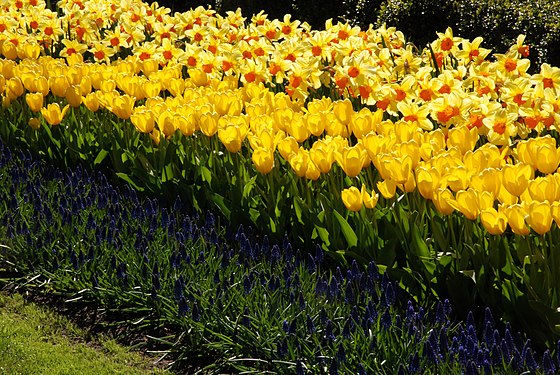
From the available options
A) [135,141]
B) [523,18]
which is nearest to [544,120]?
[135,141]

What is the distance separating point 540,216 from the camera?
9.96 ft

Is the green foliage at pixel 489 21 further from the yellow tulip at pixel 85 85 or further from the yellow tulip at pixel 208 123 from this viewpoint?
the yellow tulip at pixel 208 123

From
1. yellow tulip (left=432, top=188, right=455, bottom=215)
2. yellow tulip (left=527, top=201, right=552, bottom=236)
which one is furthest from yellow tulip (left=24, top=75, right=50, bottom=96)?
yellow tulip (left=527, top=201, right=552, bottom=236)


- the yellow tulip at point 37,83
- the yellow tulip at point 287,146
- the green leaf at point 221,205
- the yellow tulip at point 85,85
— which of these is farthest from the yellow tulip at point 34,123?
the yellow tulip at point 287,146

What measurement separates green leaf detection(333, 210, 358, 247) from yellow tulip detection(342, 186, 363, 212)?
0.13 metres

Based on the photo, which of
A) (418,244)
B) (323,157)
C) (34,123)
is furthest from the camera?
(34,123)

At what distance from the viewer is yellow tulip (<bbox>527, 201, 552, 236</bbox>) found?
9.93 feet

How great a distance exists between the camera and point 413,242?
137 inches

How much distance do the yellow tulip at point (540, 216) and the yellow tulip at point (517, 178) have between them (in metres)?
0.23

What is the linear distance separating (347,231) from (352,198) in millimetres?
201

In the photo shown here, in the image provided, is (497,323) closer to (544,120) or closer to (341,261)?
(341,261)

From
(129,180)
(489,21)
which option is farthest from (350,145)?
(489,21)

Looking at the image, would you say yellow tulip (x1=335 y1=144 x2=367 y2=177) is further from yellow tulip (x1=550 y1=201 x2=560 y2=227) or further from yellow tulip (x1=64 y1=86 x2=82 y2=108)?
yellow tulip (x1=64 y1=86 x2=82 y2=108)

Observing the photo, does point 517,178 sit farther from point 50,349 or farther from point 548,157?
point 50,349
